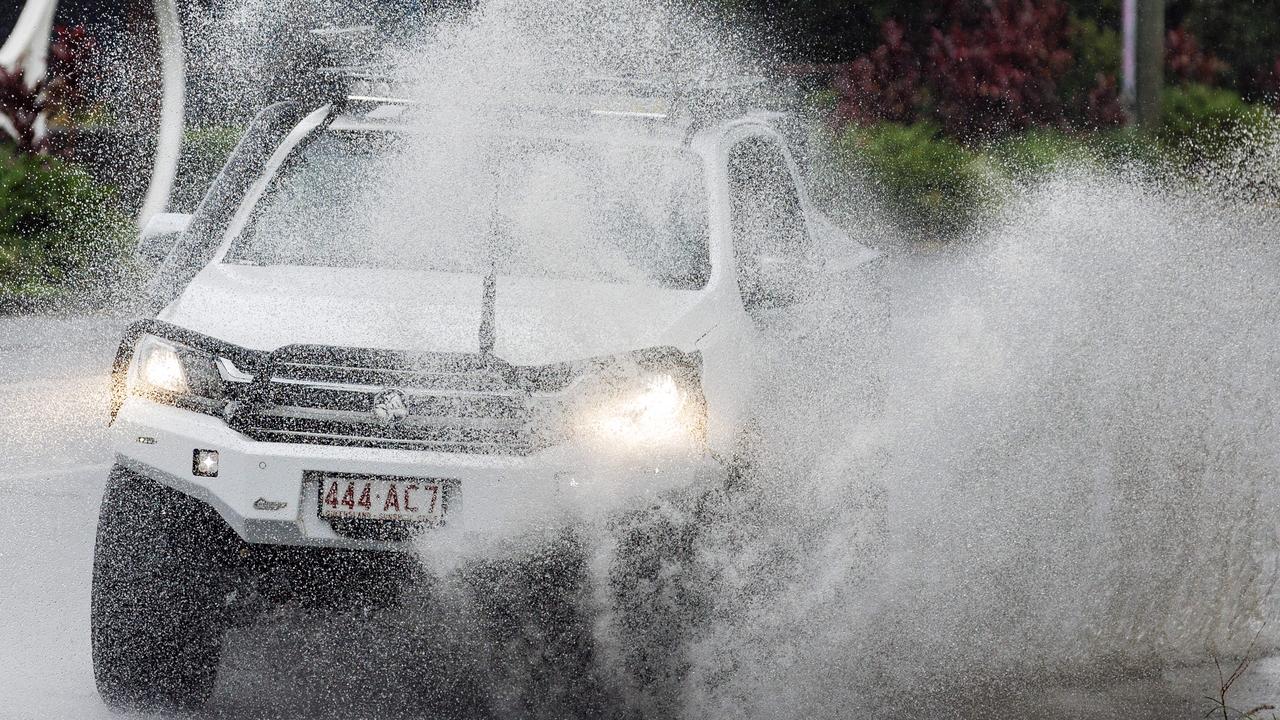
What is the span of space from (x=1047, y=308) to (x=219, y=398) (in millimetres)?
5563

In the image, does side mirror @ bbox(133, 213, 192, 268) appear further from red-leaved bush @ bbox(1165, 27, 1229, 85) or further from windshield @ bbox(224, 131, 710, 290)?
red-leaved bush @ bbox(1165, 27, 1229, 85)

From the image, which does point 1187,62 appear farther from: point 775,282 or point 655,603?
point 655,603

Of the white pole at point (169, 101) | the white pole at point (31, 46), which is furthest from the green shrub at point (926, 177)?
the white pole at point (31, 46)

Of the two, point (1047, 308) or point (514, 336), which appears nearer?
point (514, 336)

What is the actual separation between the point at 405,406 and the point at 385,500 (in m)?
0.26

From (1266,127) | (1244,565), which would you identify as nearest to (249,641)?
(1244,565)

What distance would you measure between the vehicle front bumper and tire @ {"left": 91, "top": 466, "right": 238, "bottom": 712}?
0.20 metres

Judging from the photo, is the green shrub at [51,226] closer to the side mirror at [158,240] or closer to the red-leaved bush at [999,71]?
the side mirror at [158,240]

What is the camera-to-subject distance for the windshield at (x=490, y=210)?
248 inches

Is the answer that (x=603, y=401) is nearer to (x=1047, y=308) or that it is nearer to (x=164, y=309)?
(x=164, y=309)

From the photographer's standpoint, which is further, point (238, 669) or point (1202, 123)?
point (1202, 123)

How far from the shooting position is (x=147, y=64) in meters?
22.3

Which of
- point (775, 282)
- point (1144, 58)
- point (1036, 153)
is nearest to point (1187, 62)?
point (1144, 58)

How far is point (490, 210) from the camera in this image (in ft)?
21.2
